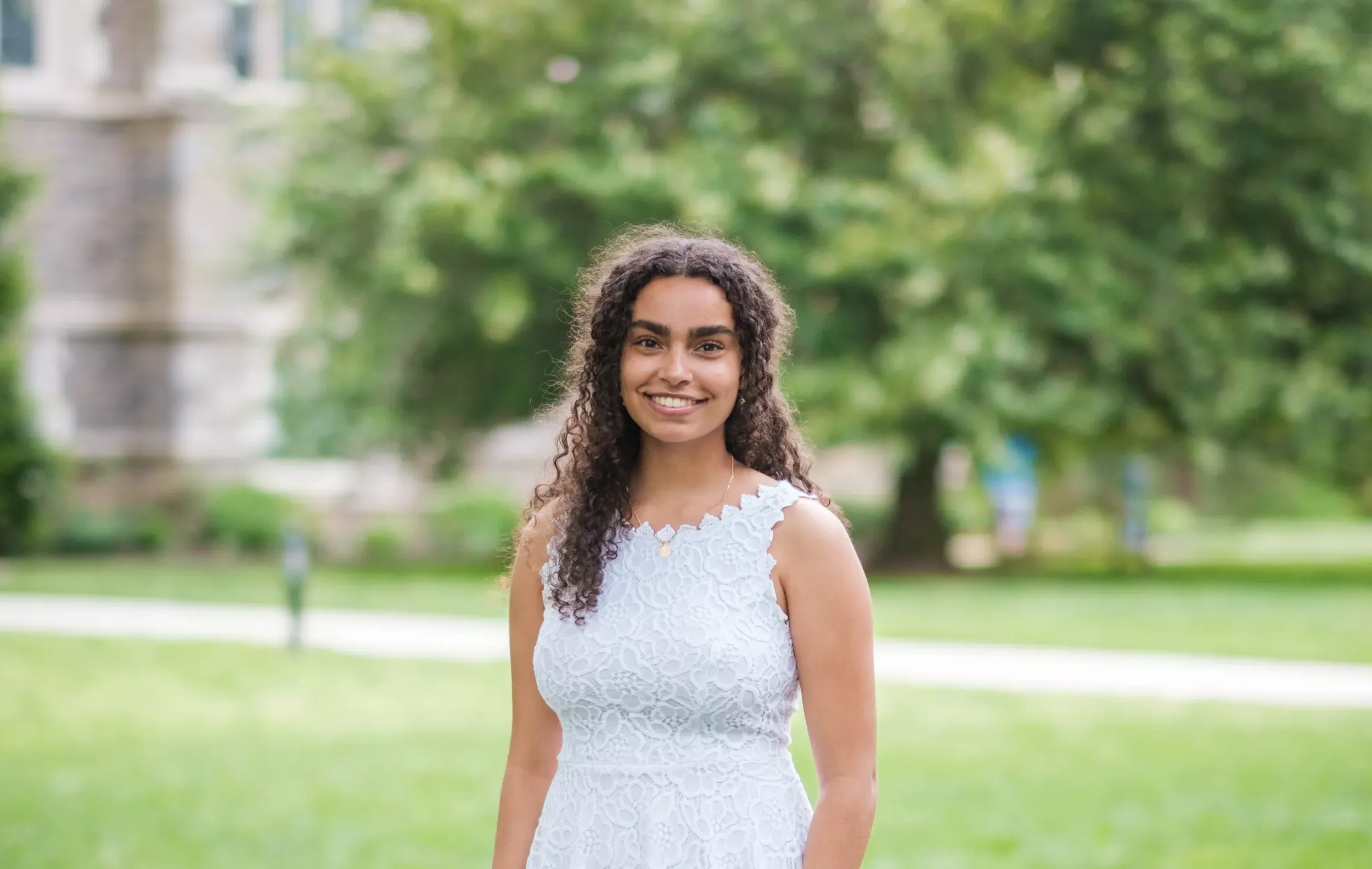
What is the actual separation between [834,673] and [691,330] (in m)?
0.53

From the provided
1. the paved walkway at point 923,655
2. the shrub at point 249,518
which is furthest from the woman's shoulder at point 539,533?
the shrub at point 249,518

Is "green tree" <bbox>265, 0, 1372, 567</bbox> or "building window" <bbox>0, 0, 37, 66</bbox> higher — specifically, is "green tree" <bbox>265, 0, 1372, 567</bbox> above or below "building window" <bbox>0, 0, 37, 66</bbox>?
below

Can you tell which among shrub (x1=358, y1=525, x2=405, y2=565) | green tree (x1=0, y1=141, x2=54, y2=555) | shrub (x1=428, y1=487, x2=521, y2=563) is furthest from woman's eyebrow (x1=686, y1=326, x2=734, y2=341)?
shrub (x1=428, y1=487, x2=521, y2=563)

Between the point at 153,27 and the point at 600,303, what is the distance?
29.2 meters

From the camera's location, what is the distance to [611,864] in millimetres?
2783

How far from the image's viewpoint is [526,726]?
2992 mm

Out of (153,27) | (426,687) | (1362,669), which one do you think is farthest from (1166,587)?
(153,27)

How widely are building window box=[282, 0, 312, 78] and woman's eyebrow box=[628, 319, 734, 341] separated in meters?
22.4

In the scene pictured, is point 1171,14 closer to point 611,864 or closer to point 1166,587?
point 1166,587

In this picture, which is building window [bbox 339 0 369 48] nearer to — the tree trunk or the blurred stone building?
the blurred stone building

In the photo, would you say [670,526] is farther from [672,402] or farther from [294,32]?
[294,32]

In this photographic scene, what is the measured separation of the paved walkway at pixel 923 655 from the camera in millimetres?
12398

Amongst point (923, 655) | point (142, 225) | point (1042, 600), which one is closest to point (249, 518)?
point (142, 225)

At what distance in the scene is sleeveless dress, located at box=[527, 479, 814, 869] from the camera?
2732mm
